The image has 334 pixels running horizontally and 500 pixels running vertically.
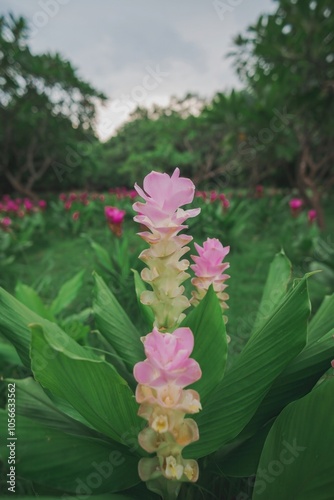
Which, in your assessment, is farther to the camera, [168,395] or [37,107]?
[37,107]

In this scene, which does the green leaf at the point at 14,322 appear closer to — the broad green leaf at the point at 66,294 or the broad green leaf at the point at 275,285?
the broad green leaf at the point at 275,285

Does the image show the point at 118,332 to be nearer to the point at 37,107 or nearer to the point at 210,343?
the point at 210,343

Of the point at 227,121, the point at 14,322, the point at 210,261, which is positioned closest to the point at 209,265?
the point at 210,261

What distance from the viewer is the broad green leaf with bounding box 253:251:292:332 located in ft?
2.58

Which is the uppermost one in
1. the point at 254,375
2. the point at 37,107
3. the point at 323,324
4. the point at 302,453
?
the point at 37,107

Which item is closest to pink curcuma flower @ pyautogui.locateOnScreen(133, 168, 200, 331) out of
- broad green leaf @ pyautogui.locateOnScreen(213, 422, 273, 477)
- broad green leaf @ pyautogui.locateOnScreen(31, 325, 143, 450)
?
broad green leaf @ pyautogui.locateOnScreen(31, 325, 143, 450)

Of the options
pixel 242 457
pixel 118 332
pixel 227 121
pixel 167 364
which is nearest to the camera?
pixel 167 364

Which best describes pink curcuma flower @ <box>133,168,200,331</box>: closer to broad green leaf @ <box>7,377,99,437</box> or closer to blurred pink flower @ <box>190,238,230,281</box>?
blurred pink flower @ <box>190,238,230,281</box>

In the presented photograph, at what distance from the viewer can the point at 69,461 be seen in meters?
0.57

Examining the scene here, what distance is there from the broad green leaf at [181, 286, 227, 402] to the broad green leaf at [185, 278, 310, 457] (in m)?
0.04

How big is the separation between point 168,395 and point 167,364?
4 cm

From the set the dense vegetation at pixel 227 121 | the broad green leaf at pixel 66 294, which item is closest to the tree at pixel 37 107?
the dense vegetation at pixel 227 121

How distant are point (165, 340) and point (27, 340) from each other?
33cm

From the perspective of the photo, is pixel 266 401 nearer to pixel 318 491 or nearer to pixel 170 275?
pixel 318 491
